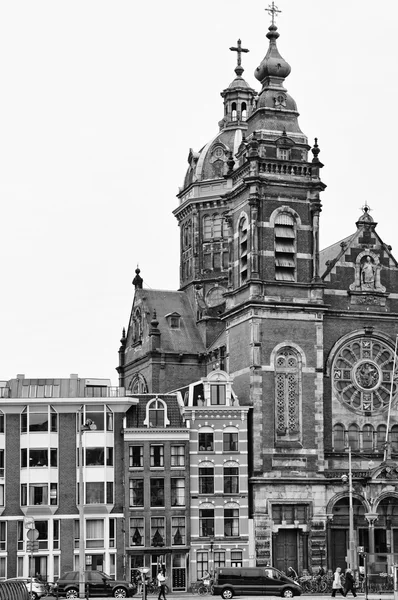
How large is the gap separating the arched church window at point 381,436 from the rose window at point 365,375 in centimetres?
130

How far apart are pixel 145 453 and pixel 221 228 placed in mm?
34228

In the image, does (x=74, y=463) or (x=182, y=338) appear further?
(x=182, y=338)

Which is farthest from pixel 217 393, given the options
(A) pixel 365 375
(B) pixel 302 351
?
(A) pixel 365 375

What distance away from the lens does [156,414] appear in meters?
87.2

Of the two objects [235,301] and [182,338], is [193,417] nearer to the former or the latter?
[235,301]

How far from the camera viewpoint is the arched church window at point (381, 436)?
9081 cm

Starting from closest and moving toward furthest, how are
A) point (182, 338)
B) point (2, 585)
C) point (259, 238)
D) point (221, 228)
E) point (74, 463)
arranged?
point (2, 585) → point (74, 463) → point (259, 238) → point (182, 338) → point (221, 228)

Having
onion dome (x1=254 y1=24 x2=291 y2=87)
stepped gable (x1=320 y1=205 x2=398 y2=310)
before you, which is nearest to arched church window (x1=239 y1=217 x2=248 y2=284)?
stepped gable (x1=320 y1=205 x2=398 y2=310)

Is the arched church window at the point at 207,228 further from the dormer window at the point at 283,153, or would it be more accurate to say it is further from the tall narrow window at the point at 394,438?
the tall narrow window at the point at 394,438

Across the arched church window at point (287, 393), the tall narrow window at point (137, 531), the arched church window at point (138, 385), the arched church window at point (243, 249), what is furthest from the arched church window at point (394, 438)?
the arched church window at point (138, 385)

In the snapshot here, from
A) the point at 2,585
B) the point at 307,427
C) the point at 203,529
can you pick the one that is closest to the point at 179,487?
the point at 203,529

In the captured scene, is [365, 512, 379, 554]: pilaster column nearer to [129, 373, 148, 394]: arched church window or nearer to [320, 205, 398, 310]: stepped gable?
[320, 205, 398, 310]: stepped gable

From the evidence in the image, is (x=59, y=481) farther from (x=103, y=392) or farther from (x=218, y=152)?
(x=218, y=152)

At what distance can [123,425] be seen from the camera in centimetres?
8600
